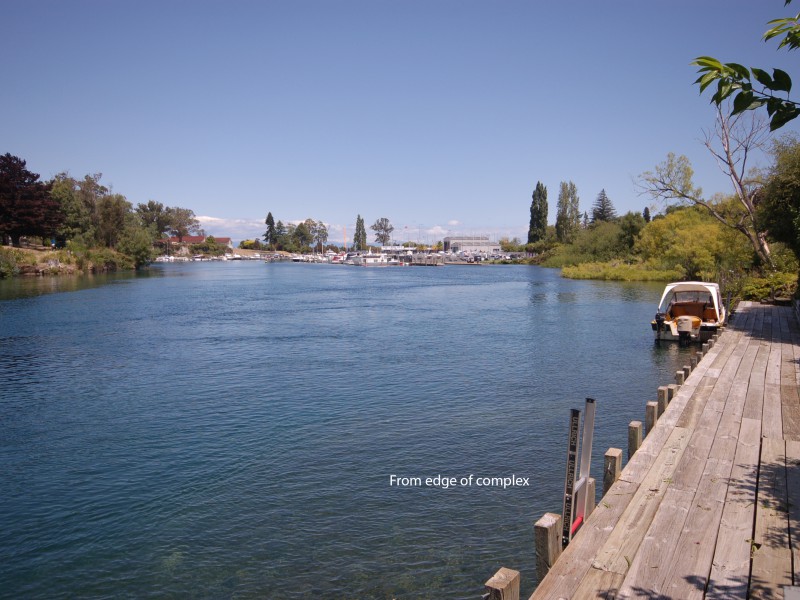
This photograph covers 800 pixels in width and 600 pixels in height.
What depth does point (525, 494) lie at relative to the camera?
10.8 metres

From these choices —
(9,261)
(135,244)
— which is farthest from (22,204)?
(135,244)

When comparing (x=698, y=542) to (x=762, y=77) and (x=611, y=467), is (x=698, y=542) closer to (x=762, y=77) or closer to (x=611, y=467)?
(x=611, y=467)

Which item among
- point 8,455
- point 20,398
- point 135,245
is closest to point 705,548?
point 8,455

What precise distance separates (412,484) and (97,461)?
7.22 meters

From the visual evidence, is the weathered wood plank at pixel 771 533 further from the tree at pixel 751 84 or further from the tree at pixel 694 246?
the tree at pixel 694 246

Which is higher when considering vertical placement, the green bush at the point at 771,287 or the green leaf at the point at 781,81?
the green leaf at the point at 781,81

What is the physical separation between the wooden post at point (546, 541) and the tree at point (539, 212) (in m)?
146

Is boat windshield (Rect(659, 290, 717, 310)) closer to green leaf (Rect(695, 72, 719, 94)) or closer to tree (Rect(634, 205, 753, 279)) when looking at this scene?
tree (Rect(634, 205, 753, 279))

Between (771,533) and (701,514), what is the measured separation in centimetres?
71

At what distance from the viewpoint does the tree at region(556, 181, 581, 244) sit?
427 feet

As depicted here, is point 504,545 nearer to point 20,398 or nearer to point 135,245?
point 20,398

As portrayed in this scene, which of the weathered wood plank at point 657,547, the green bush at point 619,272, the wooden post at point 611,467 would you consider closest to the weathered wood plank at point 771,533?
the weathered wood plank at point 657,547

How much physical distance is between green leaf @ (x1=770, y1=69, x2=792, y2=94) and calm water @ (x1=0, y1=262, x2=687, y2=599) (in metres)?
7.04

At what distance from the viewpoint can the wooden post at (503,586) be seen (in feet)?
14.9
